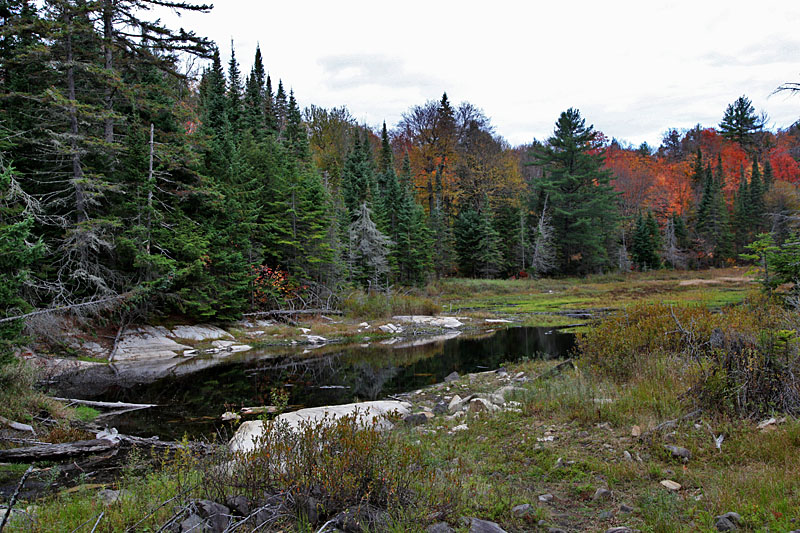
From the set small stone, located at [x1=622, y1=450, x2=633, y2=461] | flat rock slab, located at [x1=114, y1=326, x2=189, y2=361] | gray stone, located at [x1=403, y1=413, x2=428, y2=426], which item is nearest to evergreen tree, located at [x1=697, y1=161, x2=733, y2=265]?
gray stone, located at [x1=403, y1=413, x2=428, y2=426]

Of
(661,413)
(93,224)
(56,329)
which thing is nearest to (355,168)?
(93,224)

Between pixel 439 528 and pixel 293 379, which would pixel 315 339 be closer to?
pixel 293 379

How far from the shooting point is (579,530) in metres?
4.33

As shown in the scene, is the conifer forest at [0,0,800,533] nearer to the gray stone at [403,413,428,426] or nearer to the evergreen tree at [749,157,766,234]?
the gray stone at [403,413,428,426]

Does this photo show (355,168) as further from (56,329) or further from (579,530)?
(579,530)

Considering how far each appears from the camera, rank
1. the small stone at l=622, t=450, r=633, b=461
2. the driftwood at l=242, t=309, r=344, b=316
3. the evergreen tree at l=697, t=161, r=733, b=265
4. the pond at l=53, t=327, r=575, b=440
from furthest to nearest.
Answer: the evergreen tree at l=697, t=161, r=733, b=265, the driftwood at l=242, t=309, r=344, b=316, the pond at l=53, t=327, r=575, b=440, the small stone at l=622, t=450, r=633, b=461

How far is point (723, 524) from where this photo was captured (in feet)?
12.7

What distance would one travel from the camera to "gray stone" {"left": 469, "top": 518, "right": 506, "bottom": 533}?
402 cm

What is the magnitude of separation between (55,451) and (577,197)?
5586cm

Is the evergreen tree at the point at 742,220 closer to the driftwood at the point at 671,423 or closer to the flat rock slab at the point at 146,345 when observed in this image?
the driftwood at the point at 671,423

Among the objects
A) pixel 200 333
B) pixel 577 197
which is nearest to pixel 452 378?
pixel 200 333

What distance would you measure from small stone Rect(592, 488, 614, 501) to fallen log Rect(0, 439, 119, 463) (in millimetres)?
8155

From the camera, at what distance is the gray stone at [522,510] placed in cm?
458

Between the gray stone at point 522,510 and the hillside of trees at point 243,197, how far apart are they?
28.2 ft
